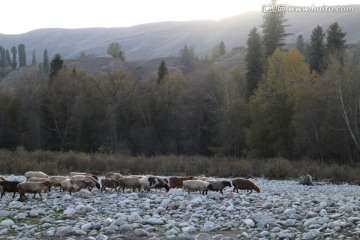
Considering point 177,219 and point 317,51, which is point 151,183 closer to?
point 177,219

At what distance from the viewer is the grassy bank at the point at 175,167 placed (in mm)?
33625

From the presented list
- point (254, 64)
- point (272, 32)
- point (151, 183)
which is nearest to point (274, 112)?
point (254, 64)

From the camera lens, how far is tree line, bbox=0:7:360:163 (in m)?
43.1

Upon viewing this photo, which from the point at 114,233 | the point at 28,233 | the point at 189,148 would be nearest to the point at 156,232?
the point at 114,233

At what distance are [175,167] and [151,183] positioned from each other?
54.4 ft

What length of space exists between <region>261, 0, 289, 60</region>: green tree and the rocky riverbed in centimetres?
4581

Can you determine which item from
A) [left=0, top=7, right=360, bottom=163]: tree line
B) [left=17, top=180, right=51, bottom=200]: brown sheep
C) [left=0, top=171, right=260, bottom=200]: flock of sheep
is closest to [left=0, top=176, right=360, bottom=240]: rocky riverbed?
[left=17, top=180, right=51, bottom=200]: brown sheep

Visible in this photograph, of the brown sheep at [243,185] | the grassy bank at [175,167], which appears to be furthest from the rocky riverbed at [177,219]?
the grassy bank at [175,167]

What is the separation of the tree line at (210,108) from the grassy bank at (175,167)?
258 inches

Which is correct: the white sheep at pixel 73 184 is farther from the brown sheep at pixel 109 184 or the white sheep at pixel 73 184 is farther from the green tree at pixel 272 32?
the green tree at pixel 272 32

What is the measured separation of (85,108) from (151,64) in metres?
82.2

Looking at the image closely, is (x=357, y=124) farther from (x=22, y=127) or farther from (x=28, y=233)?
(x=22, y=127)

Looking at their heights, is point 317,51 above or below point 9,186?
above

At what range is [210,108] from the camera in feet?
196
